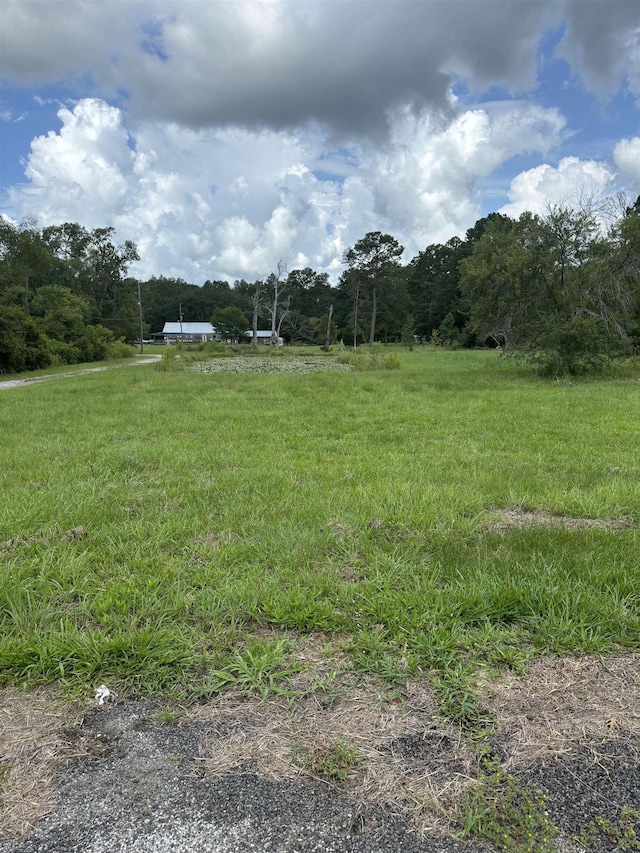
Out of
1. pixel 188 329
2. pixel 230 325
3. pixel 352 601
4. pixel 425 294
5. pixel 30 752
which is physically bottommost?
pixel 30 752

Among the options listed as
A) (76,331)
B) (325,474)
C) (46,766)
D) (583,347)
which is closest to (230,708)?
(46,766)

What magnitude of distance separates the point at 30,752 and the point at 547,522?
3.61 metres

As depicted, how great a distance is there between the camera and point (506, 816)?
1439mm

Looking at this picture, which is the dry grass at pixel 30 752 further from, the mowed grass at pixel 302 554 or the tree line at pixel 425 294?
the tree line at pixel 425 294

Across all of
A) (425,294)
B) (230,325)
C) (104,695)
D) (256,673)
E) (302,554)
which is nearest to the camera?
(104,695)

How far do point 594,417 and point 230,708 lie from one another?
8529 mm

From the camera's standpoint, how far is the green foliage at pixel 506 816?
1.36m

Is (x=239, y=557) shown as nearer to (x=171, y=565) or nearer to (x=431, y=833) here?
(x=171, y=565)

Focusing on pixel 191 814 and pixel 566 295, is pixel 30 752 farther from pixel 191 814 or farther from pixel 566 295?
pixel 566 295

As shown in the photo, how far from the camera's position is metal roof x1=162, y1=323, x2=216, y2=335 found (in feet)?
264

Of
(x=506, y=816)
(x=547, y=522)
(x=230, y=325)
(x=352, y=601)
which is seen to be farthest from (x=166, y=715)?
(x=230, y=325)

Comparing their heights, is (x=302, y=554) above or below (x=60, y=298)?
below

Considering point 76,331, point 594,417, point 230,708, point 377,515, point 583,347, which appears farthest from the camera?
point 76,331

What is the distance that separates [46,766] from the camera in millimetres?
1639
